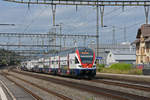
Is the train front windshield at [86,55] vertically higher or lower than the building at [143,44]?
lower

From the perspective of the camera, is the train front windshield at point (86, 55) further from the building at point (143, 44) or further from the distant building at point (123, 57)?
the distant building at point (123, 57)

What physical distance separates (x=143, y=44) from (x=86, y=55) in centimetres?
3560

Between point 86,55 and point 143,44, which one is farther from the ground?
point 143,44

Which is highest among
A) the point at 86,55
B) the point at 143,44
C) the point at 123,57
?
the point at 143,44

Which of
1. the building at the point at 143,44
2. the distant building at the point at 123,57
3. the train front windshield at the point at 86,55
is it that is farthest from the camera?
the distant building at the point at 123,57

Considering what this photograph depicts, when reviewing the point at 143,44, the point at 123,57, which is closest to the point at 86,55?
the point at 143,44

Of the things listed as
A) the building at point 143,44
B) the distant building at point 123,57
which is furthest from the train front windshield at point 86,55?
the distant building at point 123,57

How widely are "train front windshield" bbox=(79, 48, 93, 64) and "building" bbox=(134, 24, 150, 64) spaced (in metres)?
30.1

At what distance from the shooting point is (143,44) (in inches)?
2451

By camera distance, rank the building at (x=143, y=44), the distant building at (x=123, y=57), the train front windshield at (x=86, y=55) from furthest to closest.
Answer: the distant building at (x=123, y=57)
the building at (x=143, y=44)
the train front windshield at (x=86, y=55)

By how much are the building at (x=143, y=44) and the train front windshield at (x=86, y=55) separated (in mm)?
30094

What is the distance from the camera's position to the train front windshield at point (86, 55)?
29.1 m

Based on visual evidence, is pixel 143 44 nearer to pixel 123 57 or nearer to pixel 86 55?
pixel 123 57

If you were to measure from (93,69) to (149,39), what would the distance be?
30.5 metres
